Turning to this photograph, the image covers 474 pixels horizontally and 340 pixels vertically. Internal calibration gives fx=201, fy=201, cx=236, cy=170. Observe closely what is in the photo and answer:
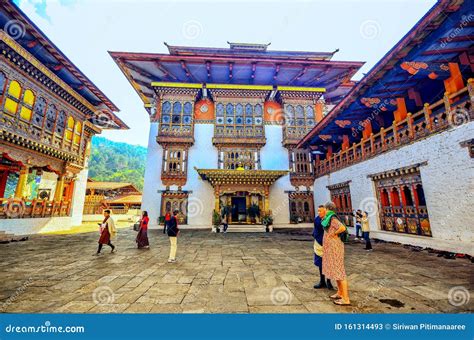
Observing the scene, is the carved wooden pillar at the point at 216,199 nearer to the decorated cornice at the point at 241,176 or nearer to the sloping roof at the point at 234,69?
the decorated cornice at the point at 241,176

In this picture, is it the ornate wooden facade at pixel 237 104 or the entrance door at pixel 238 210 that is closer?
the ornate wooden facade at pixel 237 104

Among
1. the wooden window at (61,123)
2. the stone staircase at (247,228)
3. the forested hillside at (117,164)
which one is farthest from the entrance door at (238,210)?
the forested hillside at (117,164)

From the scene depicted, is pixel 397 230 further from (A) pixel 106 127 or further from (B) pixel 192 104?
(A) pixel 106 127

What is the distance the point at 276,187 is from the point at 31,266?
41.0 ft

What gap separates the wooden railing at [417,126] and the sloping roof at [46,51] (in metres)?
15.6

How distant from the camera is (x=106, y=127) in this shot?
17.5 m

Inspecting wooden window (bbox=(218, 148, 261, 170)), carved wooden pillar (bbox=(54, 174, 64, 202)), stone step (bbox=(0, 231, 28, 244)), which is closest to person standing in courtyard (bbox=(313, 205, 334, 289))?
wooden window (bbox=(218, 148, 261, 170))

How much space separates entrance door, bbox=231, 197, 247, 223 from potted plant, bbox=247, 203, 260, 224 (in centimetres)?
114

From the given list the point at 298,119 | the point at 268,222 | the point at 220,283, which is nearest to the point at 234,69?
the point at 298,119

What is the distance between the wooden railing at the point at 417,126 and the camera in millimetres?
5676

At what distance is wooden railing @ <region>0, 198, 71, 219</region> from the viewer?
33.2 ft

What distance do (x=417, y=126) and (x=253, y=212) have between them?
10.1m

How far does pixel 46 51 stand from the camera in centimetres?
1020

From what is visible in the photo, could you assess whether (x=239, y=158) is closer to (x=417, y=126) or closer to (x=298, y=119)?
(x=298, y=119)
